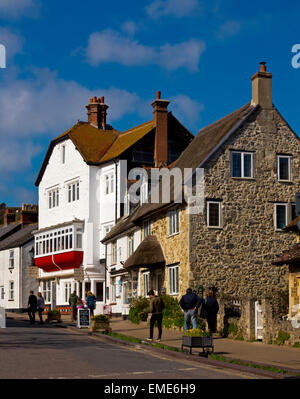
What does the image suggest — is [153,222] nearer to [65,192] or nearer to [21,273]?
[65,192]

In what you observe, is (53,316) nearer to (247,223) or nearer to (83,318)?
(83,318)

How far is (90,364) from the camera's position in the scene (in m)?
14.8

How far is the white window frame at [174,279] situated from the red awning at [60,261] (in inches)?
666

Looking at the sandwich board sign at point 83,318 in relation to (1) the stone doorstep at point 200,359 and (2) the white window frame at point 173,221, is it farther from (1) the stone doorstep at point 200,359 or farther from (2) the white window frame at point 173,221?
(2) the white window frame at point 173,221

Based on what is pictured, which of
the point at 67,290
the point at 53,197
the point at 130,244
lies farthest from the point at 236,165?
the point at 53,197

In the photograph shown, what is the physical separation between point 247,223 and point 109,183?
1757cm

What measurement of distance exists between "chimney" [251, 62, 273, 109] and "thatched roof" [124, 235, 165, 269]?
848 centimetres

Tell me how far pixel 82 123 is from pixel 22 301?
52.0 feet

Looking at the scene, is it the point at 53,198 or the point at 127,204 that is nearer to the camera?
the point at 127,204

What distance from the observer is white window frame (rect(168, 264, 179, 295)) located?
102ft

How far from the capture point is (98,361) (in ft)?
50.9

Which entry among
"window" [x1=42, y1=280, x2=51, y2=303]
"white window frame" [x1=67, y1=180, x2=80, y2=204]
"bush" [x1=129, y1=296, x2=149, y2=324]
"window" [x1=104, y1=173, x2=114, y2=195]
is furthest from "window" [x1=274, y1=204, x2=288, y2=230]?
"window" [x1=42, y1=280, x2=51, y2=303]

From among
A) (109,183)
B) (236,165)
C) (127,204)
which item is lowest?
(127,204)

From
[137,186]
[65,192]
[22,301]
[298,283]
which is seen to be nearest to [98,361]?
[298,283]
